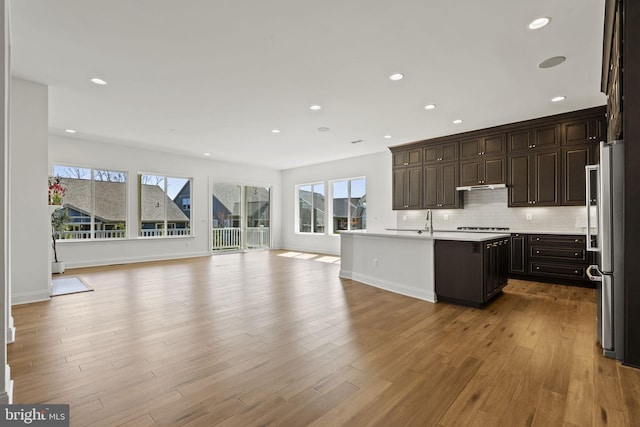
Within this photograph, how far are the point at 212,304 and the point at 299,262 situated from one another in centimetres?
392

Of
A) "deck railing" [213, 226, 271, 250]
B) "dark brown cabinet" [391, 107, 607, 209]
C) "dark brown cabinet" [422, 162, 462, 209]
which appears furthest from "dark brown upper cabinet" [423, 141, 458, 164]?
"deck railing" [213, 226, 271, 250]

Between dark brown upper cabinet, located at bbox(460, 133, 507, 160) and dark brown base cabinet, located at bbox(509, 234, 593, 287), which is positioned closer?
dark brown base cabinet, located at bbox(509, 234, 593, 287)

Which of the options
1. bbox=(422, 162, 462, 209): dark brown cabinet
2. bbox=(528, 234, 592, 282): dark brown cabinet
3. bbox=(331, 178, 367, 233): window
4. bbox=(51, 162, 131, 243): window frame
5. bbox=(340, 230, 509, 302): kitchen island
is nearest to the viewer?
bbox=(340, 230, 509, 302): kitchen island

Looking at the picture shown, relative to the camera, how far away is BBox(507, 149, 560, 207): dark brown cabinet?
5.48 m

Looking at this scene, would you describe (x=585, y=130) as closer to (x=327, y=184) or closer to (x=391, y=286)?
(x=391, y=286)

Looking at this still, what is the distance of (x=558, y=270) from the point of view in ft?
17.1

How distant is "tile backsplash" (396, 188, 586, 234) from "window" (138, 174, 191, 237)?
20.9 ft

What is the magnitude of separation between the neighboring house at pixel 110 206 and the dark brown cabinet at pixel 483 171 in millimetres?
7633

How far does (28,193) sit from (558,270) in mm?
8189

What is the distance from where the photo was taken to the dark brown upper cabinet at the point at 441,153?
6.80 metres

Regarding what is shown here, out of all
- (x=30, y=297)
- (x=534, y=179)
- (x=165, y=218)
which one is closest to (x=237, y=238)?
(x=165, y=218)

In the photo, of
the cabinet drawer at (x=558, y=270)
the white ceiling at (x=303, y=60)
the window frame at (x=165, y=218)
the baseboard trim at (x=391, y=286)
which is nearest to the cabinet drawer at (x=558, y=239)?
the cabinet drawer at (x=558, y=270)

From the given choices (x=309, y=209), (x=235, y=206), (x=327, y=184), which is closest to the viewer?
(x=327, y=184)

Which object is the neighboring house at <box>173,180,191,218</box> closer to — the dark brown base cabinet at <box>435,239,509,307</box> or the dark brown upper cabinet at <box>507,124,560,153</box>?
the dark brown base cabinet at <box>435,239,509,307</box>
